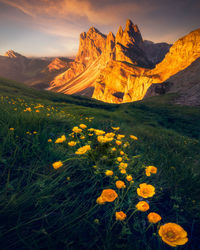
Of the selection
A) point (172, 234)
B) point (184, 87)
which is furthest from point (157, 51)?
point (172, 234)

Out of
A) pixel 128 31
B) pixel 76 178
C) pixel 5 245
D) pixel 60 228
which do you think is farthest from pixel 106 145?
pixel 128 31

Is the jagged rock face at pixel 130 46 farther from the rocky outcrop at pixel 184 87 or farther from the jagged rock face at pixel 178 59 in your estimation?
the rocky outcrop at pixel 184 87

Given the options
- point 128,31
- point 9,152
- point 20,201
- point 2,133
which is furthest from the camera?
point 128,31

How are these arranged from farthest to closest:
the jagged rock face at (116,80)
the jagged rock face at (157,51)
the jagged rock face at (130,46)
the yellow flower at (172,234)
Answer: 1. the jagged rock face at (157,51)
2. the jagged rock face at (130,46)
3. the jagged rock face at (116,80)
4. the yellow flower at (172,234)

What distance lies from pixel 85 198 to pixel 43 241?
0.50 metres

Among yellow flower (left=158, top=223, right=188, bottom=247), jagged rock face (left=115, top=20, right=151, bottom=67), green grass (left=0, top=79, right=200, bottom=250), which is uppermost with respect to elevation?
jagged rock face (left=115, top=20, right=151, bottom=67)

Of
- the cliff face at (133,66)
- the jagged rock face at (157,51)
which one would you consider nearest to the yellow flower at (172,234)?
the cliff face at (133,66)

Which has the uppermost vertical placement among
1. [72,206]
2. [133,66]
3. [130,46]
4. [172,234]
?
[130,46]

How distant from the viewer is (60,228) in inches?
37.6

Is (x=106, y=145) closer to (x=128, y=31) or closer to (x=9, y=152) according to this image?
(x=9, y=152)

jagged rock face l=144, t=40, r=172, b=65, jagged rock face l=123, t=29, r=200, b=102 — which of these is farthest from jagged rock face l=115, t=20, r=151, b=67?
jagged rock face l=123, t=29, r=200, b=102

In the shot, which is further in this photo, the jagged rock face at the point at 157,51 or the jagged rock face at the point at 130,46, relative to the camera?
the jagged rock face at the point at 157,51

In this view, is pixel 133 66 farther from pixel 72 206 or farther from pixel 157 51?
pixel 72 206

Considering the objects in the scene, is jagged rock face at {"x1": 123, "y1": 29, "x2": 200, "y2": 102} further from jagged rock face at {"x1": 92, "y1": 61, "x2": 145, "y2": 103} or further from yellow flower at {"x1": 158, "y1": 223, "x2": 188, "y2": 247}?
yellow flower at {"x1": 158, "y1": 223, "x2": 188, "y2": 247}
